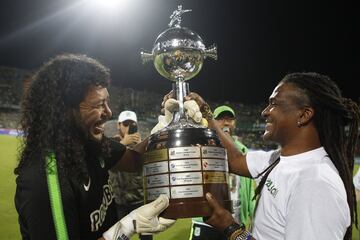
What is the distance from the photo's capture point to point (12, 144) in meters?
14.0

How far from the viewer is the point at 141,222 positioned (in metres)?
1.63

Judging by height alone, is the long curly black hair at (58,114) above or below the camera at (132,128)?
below

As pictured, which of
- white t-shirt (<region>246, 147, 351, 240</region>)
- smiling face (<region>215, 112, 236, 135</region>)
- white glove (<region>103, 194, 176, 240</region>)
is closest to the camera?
white t-shirt (<region>246, 147, 351, 240</region>)

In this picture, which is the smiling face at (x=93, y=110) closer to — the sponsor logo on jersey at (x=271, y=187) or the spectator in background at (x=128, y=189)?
the sponsor logo on jersey at (x=271, y=187)

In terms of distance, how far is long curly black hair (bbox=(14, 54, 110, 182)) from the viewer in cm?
164

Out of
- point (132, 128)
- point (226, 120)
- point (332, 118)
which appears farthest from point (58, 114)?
point (132, 128)

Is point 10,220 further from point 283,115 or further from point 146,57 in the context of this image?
point 283,115

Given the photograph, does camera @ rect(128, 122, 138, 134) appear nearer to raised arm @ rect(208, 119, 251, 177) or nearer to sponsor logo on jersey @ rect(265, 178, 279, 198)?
raised arm @ rect(208, 119, 251, 177)

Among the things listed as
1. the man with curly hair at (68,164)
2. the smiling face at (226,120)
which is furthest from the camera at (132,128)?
the man with curly hair at (68,164)

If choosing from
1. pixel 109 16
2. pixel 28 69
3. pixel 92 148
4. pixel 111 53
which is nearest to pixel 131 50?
pixel 111 53

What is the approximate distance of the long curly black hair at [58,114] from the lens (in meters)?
1.64

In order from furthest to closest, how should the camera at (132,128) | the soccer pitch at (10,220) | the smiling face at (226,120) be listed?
the soccer pitch at (10,220) < the camera at (132,128) < the smiling face at (226,120)

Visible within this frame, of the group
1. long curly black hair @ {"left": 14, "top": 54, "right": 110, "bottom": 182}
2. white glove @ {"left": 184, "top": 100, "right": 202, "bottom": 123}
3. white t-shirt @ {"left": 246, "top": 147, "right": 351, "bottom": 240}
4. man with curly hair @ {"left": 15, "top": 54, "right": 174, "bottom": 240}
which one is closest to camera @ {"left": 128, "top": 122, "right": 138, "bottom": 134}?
white glove @ {"left": 184, "top": 100, "right": 202, "bottom": 123}

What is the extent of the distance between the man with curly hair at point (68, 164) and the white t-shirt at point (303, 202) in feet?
1.47
